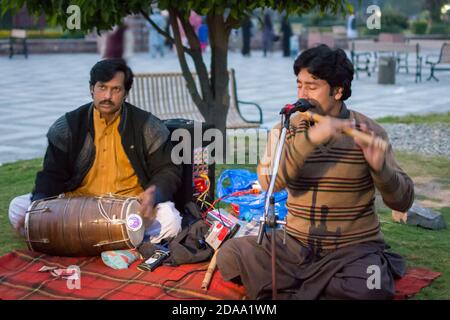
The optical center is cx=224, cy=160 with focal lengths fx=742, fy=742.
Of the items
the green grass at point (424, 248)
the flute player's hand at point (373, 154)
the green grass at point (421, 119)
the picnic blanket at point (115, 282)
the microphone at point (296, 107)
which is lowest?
the green grass at point (424, 248)

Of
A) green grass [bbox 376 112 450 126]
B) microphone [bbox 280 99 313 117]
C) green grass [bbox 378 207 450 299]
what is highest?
microphone [bbox 280 99 313 117]

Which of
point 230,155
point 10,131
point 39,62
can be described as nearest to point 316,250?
point 230,155

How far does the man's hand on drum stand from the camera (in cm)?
466

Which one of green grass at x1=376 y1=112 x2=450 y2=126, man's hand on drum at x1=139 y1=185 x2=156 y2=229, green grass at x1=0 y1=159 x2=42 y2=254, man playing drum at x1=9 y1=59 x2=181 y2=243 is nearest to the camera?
man's hand on drum at x1=139 y1=185 x2=156 y2=229

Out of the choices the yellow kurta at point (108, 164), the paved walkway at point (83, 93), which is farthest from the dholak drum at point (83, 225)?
the paved walkway at point (83, 93)

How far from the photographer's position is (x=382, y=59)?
15953mm

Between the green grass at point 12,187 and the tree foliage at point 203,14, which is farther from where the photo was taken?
the tree foliage at point 203,14

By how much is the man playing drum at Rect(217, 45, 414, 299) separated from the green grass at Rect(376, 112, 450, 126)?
22.7ft

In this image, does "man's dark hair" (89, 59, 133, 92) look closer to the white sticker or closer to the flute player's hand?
the white sticker

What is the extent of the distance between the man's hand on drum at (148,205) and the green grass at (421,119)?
6431 millimetres

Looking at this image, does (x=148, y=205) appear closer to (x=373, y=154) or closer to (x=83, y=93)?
(x=373, y=154)

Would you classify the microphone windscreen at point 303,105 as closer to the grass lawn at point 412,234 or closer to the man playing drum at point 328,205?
the man playing drum at point 328,205

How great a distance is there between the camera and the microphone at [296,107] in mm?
3273

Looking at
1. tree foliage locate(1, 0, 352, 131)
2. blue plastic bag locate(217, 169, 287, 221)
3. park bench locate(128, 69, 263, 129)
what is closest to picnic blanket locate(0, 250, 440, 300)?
blue plastic bag locate(217, 169, 287, 221)
